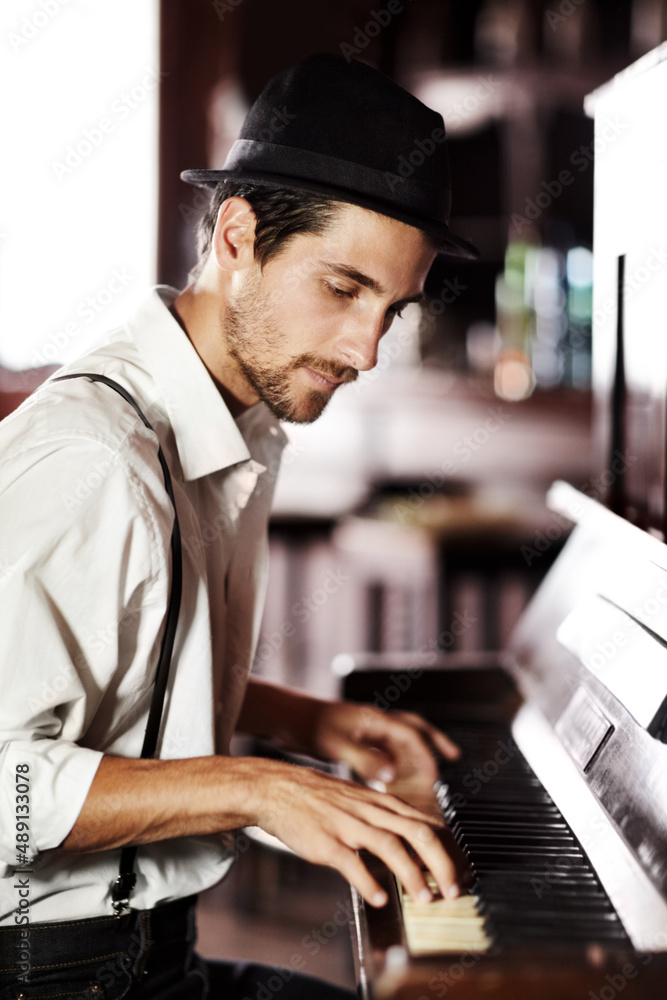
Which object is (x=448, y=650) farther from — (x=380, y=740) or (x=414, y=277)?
(x=414, y=277)

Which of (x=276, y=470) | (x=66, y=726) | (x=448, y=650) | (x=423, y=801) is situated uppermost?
(x=276, y=470)

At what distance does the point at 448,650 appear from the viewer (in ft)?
11.4

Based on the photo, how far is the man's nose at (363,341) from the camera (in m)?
1.15

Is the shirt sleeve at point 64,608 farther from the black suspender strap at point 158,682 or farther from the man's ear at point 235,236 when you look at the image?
the man's ear at point 235,236

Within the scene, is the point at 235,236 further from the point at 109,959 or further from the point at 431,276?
the point at 431,276

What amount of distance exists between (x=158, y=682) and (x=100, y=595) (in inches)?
5.7

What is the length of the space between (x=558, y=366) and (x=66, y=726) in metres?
3.36

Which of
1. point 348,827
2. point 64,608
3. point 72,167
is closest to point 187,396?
point 64,608

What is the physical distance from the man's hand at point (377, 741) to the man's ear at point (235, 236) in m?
0.65

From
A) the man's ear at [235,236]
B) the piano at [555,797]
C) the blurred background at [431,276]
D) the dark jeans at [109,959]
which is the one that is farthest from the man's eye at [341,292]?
the blurred background at [431,276]

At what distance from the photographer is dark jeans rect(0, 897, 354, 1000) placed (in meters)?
1.02

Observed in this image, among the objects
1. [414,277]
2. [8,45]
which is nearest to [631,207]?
[414,277]

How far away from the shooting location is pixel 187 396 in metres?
1.17

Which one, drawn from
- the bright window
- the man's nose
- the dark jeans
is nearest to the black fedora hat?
the man's nose
